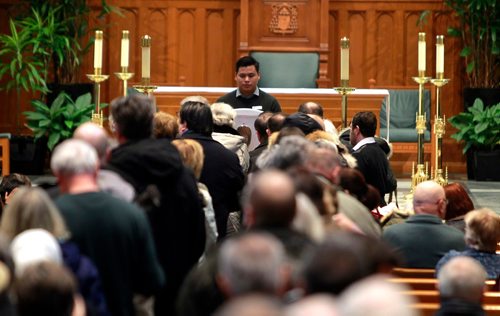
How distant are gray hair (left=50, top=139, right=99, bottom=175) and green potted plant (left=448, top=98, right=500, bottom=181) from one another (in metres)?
10.2

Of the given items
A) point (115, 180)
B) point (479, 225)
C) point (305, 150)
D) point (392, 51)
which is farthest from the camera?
point (392, 51)

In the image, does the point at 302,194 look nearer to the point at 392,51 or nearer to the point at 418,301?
the point at 418,301

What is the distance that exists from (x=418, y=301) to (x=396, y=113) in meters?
10.2

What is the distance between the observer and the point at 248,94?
10.6m

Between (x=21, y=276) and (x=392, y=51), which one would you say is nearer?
(x=21, y=276)

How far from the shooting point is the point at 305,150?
6137 mm

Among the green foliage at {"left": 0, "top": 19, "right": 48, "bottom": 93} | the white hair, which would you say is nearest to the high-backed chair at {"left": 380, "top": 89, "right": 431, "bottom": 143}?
the green foliage at {"left": 0, "top": 19, "right": 48, "bottom": 93}

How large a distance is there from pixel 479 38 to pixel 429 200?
8.90 m

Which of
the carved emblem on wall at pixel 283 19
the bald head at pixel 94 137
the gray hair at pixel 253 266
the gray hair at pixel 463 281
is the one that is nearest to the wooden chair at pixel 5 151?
the carved emblem on wall at pixel 283 19

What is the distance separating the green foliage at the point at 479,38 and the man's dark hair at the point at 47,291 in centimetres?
1193

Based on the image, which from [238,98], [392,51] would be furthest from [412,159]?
[238,98]

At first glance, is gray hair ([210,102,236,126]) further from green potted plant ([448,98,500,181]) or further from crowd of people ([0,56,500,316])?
green potted plant ([448,98,500,181])

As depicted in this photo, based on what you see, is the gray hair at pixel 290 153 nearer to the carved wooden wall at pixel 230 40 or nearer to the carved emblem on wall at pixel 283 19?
the carved emblem on wall at pixel 283 19

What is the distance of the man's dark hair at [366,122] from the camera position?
9.53 metres
